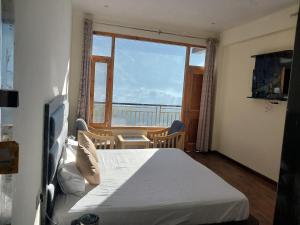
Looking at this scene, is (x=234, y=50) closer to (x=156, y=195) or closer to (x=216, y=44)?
(x=216, y=44)

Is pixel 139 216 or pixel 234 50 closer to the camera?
pixel 139 216

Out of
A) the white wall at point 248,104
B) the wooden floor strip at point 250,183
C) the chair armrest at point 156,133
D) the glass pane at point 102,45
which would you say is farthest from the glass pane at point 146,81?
the wooden floor strip at point 250,183

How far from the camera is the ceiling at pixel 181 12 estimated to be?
3602mm

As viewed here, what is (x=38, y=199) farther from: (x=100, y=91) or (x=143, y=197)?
(x=100, y=91)

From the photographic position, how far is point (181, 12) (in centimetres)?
410

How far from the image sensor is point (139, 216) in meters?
1.89

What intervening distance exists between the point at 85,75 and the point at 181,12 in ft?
6.88

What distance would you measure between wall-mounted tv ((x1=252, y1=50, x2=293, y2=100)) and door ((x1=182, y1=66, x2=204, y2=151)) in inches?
54.7

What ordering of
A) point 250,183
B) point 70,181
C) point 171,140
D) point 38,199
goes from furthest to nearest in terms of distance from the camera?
1. point 171,140
2. point 250,183
3. point 70,181
4. point 38,199

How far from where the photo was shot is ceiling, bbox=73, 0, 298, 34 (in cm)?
360

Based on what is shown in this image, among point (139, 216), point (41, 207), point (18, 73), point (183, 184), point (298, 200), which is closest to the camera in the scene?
point (298, 200)

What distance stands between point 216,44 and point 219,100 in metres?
1.26

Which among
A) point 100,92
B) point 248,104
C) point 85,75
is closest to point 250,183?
point 248,104

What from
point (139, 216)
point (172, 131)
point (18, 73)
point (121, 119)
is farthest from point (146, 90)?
point (18, 73)
